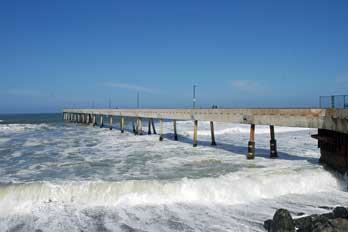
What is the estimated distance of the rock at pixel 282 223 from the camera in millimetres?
9016

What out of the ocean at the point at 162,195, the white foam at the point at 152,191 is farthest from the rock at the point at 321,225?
the white foam at the point at 152,191

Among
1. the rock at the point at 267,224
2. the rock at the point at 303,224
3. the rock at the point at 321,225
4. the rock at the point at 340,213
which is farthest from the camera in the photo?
the rock at the point at 340,213

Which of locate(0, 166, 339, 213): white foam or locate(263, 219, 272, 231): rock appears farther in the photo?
locate(0, 166, 339, 213): white foam

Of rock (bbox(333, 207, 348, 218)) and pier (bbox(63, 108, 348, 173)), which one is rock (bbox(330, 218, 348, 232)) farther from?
pier (bbox(63, 108, 348, 173))

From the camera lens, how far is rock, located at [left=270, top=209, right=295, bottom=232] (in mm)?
9016

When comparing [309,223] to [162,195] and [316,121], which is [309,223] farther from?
[316,121]

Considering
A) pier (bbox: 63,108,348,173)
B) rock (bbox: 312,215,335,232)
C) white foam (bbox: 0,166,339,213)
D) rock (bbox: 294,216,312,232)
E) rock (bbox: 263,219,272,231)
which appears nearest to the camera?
rock (bbox: 312,215,335,232)

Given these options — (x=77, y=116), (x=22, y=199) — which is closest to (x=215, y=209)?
(x=22, y=199)

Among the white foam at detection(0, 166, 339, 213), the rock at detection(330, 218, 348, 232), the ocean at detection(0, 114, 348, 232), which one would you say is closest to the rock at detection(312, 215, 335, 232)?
the rock at detection(330, 218, 348, 232)

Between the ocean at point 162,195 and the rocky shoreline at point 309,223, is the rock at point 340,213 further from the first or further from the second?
the ocean at point 162,195

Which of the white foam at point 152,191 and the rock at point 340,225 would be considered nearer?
the rock at point 340,225

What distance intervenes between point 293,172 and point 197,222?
788 cm

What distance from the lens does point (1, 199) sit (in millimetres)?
12562

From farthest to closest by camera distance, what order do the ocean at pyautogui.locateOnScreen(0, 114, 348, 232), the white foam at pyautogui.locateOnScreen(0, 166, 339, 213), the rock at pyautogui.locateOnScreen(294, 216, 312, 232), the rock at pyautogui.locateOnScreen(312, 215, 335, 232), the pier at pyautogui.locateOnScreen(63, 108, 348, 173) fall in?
the pier at pyautogui.locateOnScreen(63, 108, 348, 173) < the white foam at pyautogui.locateOnScreen(0, 166, 339, 213) < the ocean at pyautogui.locateOnScreen(0, 114, 348, 232) < the rock at pyautogui.locateOnScreen(294, 216, 312, 232) < the rock at pyautogui.locateOnScreen(312, 215, 335, 232)
